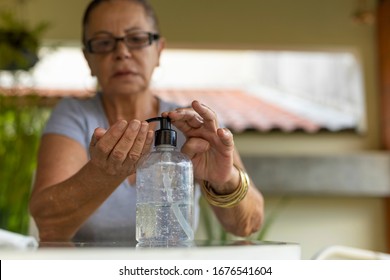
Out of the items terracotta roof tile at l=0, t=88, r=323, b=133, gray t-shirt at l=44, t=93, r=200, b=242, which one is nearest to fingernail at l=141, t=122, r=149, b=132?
gray t-shirt at l=44, t=93, r=200, b=242

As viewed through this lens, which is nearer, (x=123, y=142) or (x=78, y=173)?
(x=123, y=142)

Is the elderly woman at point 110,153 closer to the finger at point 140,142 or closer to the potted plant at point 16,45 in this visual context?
the finger at point 140,142

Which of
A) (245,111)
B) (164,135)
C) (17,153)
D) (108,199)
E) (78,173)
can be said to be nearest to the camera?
(164,135)

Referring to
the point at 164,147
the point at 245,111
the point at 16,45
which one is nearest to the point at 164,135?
the point at 164,147

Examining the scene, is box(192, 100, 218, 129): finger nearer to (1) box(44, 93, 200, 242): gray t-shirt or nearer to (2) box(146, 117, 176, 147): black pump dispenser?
(2) box(146, 117, 176, 147): black pump dispenser

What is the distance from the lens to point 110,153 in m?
0.79

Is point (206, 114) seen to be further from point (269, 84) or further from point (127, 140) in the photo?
point (269, 84)

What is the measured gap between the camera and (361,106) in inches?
170

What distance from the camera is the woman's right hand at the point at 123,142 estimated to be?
76 centimetres

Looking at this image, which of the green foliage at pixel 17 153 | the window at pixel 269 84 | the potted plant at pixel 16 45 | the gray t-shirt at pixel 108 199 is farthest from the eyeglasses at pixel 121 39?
the window at pixel 269 84

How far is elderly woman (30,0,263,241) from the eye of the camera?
0.84m

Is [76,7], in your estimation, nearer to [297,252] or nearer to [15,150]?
[15,150]

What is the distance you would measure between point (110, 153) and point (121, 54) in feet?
1.39
